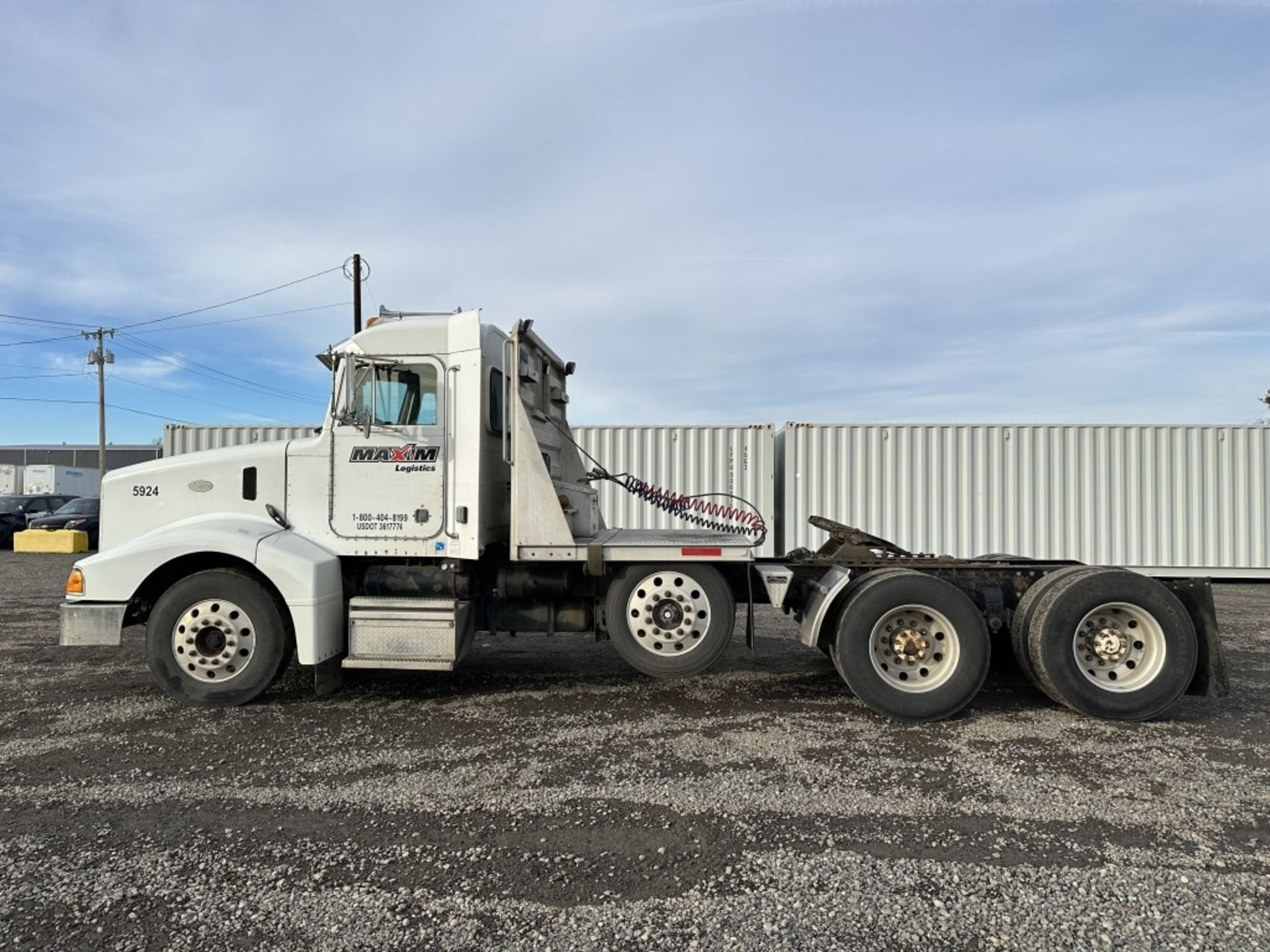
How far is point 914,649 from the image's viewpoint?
16.5ft

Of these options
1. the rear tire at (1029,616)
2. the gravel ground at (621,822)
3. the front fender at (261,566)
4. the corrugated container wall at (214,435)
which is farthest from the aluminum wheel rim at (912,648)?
the corrugated container wall at (214,435)

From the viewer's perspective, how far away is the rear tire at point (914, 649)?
4.90m

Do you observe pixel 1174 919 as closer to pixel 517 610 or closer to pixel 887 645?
pixel 887 645

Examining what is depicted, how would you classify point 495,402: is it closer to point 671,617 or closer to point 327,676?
point 671,617

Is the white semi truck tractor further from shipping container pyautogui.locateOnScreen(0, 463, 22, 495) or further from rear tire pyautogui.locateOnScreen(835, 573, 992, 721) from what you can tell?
shipping container pyautogui.locateOnScreen(0, 463, 22, 495)

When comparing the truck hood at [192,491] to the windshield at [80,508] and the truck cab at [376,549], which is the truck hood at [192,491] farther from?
the windshield at [80,508]

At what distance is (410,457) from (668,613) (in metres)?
2.16

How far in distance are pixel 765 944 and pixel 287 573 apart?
3.88 metres

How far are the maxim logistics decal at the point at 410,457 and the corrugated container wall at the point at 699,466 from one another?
8.03 meters

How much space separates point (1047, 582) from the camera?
202 inches

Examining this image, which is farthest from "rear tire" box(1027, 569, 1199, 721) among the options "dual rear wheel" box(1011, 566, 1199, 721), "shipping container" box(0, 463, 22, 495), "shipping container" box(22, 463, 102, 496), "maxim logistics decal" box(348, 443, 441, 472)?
"shipping container" box(0, 463, 22, 495)

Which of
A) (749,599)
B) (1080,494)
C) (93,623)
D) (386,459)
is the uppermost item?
(386,459)

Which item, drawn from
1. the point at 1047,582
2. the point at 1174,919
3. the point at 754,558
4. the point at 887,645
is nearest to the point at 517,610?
the point at 754,558

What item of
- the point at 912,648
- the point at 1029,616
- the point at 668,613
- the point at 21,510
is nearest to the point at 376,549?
the point at 668,613
